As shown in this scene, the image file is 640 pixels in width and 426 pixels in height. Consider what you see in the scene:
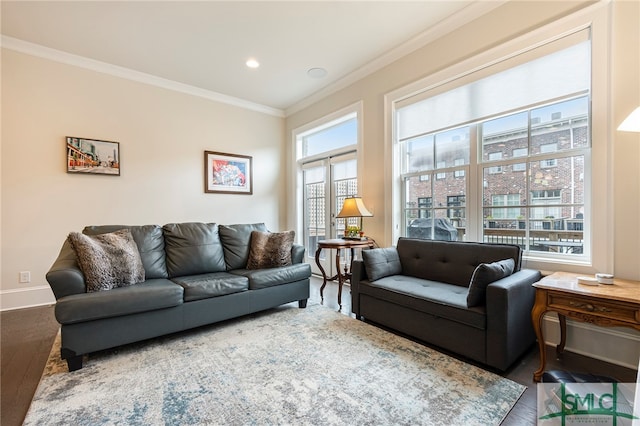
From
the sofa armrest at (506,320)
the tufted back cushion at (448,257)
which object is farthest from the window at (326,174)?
the sofa armrest at (506,320)

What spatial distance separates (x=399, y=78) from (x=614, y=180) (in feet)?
7.40

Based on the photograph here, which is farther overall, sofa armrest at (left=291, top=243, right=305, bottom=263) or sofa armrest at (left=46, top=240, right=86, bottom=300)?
sofa armrest at (left=291, top=243, right=305, bottom=263)

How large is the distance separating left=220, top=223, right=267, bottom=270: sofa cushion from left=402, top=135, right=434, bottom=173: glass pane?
2.11 metres

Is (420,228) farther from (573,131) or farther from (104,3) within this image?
(104,3)

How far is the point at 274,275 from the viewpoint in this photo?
2939 millimetres

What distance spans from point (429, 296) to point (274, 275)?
150 centimetres

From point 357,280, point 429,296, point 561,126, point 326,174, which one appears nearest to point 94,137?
point 326,174

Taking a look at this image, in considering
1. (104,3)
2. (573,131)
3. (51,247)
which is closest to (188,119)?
(104,3)

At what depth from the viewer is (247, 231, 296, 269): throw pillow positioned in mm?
3168

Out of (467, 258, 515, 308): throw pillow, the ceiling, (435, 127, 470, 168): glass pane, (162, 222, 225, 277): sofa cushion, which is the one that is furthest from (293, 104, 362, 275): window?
(467, 258, 515, 308): throw pillow

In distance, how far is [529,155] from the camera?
2.50m

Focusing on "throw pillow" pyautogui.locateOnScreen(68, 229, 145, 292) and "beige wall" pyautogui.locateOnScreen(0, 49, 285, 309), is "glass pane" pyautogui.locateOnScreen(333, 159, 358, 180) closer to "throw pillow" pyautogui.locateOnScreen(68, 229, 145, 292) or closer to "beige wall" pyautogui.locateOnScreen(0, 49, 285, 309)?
"beige wall" pyautogui.locateOnScreen(0, 49, 285, 309)

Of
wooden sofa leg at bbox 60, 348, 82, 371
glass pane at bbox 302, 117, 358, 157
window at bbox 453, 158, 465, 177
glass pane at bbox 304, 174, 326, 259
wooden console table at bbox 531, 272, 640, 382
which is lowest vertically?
wooden sofa leg at bbox 60, 348, 82, 371

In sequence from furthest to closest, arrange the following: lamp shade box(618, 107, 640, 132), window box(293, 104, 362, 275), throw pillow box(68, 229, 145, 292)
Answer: window box(293, 104, 362, 275)
throw pillow box(68, 229, 145, 292)
lamp shade box(618, 107, 640, 132)
